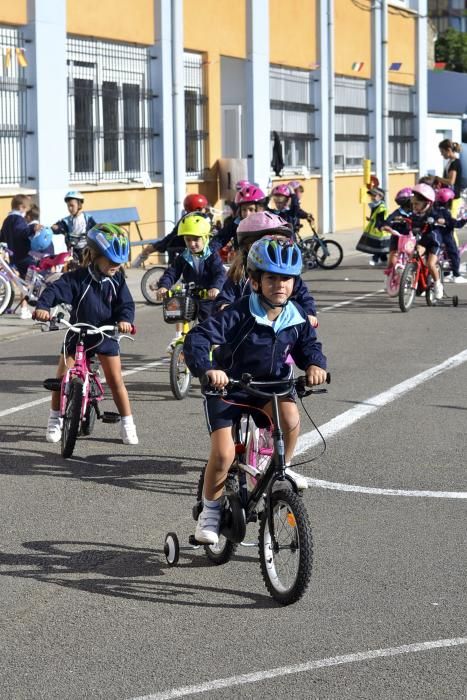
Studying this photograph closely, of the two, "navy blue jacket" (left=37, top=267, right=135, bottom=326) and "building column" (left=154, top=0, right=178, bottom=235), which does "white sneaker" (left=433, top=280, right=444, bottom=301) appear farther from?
"navy blue jacket" (left=37, top=267, right=135, bottom=326)

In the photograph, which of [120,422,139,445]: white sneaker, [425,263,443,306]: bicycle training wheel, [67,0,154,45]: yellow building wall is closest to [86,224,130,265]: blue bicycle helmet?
[120,422,139,445]: white sneaker

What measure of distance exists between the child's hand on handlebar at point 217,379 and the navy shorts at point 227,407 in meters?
0.45

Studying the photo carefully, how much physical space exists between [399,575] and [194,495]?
6.47 feet

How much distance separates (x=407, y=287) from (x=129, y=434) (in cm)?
884

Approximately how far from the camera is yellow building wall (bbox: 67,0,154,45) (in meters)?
23.6

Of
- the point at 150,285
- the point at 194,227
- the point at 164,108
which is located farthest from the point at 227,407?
the point at 164,108

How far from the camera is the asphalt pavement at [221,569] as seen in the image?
17.1ft

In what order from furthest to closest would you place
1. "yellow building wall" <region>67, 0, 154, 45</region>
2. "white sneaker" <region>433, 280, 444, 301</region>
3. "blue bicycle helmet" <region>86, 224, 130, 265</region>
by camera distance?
"yellow building wall" <region>67, 0, 154, 45</region>
"white sneaker" <region>433, 280, 444, 301</region>
"blue bicycle helmet" <region>86, 224, 130, 265</region>

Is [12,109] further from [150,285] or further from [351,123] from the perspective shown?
[351,123]

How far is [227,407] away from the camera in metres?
6.40

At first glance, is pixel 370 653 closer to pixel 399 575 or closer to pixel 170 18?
pixel 399 575

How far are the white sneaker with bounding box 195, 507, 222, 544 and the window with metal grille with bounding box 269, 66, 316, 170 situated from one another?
26.0 meters

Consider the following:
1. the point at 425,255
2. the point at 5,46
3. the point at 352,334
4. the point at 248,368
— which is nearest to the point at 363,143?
the point at 5,46

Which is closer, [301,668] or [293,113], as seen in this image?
[301,668]
